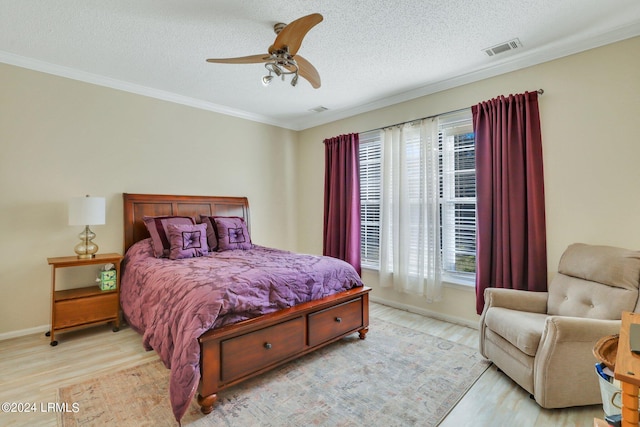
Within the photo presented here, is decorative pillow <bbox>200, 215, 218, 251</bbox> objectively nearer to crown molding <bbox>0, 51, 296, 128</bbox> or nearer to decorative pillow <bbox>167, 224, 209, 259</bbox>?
decorative pillow <bbox>167, 224, 209, 259</bbox>

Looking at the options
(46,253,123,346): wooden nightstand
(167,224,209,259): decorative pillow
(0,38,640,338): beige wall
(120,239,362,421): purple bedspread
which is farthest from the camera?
(167,224,209,259): decorative pillow

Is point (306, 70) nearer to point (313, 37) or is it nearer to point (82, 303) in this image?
point (313, 37)

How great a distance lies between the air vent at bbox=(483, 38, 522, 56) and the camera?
2.63 meters

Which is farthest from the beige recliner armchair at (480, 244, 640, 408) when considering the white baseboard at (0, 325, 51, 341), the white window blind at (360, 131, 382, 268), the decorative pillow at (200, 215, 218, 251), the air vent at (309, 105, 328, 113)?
the white baseboard at (0, 325, 51, 341)

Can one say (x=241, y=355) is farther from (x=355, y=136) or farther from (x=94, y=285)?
(x=355, y=136)

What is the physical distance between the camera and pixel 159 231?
329cm

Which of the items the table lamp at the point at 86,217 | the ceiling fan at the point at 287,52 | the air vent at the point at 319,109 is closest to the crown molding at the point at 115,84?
the air vent at the point at 319,109

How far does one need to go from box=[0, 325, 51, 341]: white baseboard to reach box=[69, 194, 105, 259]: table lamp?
2.82 feet

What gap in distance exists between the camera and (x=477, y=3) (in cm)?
213

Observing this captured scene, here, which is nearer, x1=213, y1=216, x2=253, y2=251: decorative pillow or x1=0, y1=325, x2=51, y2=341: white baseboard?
x1=0, y1=325, x2=51, y2=341: white baseboard

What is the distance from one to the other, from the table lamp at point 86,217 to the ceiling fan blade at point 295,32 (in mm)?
2307

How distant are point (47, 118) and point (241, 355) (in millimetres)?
3176

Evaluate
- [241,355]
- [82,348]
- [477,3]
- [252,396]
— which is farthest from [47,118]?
[477,3]

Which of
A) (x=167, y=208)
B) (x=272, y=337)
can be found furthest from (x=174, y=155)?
(x=272, y=337)
